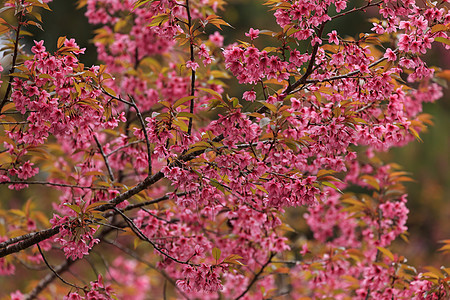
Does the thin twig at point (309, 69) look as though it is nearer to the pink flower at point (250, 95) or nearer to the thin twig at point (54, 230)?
the pink flower at point (250, 95)

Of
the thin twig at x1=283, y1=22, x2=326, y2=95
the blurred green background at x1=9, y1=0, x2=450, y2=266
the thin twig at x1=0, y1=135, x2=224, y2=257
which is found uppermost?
the blurred green background at x1=9, y1=0, x2=450, y2=266

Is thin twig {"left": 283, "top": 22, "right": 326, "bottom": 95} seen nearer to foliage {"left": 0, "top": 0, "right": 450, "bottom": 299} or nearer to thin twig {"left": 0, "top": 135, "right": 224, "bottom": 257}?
foliage {"left": 0, "top": 0, "right": 450, "bottom": 299}

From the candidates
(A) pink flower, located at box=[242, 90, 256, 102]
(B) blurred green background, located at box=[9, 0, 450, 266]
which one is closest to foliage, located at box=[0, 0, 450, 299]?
(A) pink flower, located at box=[242, 90, 256, 102]

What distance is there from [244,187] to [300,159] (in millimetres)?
284

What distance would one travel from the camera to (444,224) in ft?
26.8

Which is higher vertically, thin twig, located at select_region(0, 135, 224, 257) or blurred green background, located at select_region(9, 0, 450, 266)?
blurred green background, located at select_region(9, 0, 450, 266)

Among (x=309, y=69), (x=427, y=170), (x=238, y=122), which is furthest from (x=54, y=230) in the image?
(x=427, y=170)

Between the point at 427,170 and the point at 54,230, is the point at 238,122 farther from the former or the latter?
the point at 427,170

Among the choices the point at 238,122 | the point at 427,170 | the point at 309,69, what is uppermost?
the point at 427,170

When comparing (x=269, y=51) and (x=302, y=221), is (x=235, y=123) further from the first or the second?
(x=302, y=221)

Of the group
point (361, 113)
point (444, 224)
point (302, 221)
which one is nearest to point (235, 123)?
point (361, 113)

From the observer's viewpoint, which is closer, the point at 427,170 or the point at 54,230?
the point at 54,230

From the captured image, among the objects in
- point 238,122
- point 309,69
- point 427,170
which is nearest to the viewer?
point 238,122

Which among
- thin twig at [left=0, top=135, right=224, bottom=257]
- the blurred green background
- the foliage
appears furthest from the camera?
the blurred green background
